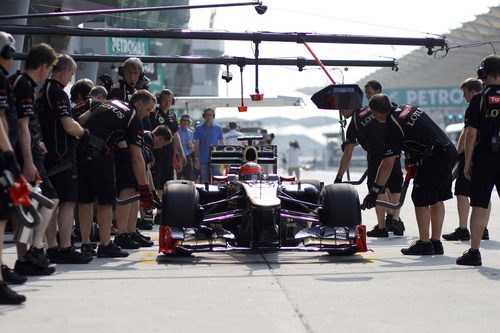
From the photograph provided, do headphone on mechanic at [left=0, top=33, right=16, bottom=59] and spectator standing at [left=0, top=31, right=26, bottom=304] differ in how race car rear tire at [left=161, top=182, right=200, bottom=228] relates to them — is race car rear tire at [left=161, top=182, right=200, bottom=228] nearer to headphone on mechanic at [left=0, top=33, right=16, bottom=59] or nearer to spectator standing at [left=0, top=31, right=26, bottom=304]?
spectator standing at [left=0, top=31, right=26, bottom=304]

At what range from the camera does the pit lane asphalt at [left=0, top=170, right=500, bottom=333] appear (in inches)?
208

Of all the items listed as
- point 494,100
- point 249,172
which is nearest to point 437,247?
point 494,100

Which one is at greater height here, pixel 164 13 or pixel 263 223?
pixel 164 13

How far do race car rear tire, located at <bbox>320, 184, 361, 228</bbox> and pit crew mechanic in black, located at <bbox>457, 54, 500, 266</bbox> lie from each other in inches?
43.9

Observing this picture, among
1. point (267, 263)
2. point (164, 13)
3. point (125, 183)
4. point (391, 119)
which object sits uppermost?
point (164, 13)

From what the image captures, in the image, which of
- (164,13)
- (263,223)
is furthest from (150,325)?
(164,13)

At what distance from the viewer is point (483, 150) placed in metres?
7.95

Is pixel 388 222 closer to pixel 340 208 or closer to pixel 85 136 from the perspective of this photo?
pixel 340 208

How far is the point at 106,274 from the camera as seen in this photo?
24.9ft

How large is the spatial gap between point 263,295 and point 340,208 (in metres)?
2.44

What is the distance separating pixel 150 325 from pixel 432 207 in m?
4.49

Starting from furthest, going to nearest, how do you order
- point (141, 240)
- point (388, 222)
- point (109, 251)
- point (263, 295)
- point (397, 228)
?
point (388, 222), point (397, 228), point (141, 240), point (109, 251), point (263, 295)

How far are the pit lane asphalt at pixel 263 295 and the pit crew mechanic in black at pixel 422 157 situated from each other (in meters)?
0.39

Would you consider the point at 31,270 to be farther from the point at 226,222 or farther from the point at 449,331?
the point at 449,331
